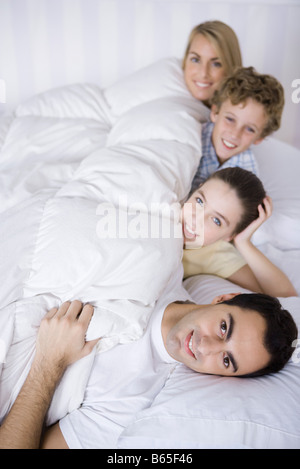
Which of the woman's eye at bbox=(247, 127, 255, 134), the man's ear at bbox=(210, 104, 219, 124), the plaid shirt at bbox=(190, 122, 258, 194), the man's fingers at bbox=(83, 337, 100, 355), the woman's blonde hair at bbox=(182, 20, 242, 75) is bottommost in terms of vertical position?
the man's fingers at bbox=(83, 337, 100, 355)

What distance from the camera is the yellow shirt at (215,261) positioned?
131 cm

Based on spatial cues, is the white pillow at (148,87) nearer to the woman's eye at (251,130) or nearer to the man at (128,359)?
the woman's eye at (251,130)

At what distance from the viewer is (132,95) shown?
62.5 inches

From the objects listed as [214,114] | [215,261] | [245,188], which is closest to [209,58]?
[214,114]

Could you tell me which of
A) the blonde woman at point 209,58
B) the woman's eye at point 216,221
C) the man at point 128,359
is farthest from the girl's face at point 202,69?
the man at point 128,359

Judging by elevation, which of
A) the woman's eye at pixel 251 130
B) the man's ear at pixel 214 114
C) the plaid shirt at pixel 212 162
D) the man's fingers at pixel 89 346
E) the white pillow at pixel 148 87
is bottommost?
the man's fingers at pixel 89 346

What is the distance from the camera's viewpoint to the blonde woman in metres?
1.63

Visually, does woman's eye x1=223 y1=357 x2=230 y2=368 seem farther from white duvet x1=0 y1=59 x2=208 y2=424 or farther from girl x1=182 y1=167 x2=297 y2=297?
girl x1=182 y1=167 x2=297 y2=297

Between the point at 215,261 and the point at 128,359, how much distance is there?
1.66 ft

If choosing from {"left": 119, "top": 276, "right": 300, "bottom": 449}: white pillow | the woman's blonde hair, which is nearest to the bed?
{"left": 119, "top": 276, "right": 300, "bottom": 449}: white pillow

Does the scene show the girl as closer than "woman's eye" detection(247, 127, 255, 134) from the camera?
Yes

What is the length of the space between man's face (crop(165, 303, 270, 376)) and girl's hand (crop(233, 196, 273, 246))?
1.30 ft

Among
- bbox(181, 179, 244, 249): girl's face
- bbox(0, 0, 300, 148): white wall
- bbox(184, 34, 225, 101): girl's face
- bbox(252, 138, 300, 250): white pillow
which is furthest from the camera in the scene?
bbox(0, 0, 300, 148): white wall
